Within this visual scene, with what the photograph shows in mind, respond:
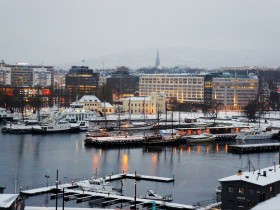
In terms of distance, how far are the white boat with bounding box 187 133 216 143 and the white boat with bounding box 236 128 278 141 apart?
1170 millimetres

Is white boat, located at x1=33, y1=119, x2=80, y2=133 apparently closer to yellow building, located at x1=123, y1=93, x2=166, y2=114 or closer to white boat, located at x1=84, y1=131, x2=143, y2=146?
white boat, located at x1=84, y1=131, x2=143, y2=146

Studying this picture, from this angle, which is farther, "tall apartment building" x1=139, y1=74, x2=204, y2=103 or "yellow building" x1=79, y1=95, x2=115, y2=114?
"tall apartment building" x1=139, y1=74, x2=204, y2=103

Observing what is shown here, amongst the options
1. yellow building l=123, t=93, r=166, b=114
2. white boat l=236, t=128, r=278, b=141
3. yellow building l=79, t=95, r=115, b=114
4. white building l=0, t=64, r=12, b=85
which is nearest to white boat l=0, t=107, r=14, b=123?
yellow building l=79, t=95, r=115, b=114

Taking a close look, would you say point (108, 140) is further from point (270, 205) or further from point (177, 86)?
point (177, 86)

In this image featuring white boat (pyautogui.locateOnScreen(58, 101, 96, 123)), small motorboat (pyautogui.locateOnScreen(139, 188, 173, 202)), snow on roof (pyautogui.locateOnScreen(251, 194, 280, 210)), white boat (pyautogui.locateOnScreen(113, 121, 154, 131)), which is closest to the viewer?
snow on roof (pyautogui.locateOnScreen(251, 194, 280, 210))

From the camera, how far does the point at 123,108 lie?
40219 millimetres

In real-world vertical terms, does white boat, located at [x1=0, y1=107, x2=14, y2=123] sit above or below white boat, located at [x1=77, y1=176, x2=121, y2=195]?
above

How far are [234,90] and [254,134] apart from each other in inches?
915

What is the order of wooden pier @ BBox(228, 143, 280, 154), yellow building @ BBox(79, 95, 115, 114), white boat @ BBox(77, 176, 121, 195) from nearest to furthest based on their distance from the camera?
white boat @ BBox(77, 176, 121, 195), wooden pier @ BBox(228, 143, 280, 154), yellow building @ BBox(79, 95, 115, 114)

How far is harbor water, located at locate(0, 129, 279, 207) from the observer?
14.3 m

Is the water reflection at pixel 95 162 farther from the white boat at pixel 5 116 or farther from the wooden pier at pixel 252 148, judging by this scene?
the white boat at pixel 5 116

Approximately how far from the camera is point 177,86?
54.0 meters

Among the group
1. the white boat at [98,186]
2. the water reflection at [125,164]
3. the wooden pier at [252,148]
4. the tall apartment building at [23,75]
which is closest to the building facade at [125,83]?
the tall apartment building at [23,75]

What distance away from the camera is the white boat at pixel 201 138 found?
24.2 m
